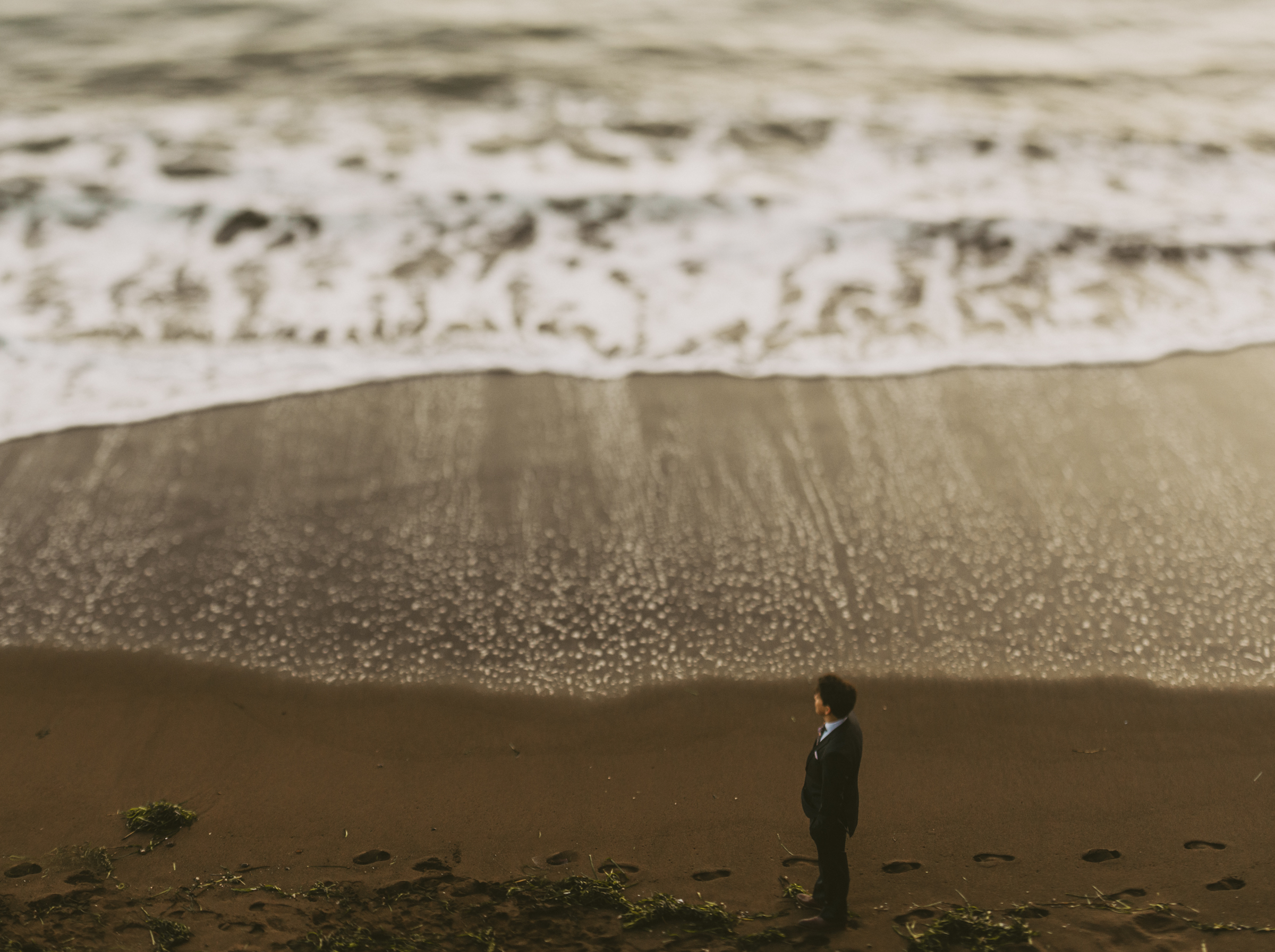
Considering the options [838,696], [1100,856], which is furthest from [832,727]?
[1100,856]

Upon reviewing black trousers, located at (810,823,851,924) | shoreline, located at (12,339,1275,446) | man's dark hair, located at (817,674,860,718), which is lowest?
black trousers, located at (810,823,851,924)

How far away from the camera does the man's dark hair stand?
9.77 feet

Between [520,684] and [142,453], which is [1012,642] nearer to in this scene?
[520,684]

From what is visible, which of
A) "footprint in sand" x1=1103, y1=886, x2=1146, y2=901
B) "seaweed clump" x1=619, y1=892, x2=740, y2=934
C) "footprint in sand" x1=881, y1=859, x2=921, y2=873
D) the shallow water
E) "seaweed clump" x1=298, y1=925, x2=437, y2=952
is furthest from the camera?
→ the shallow water

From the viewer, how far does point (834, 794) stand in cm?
298

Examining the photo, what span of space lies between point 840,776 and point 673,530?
2.06m

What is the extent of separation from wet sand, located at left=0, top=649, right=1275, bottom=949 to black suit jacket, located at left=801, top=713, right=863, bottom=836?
0.40 m

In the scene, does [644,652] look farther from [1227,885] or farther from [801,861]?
[1227,885]

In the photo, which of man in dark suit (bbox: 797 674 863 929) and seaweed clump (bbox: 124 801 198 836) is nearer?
man in dark suit (bbox: 797 674 863 929)

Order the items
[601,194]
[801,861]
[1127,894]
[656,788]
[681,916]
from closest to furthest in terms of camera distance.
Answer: [681,916]
[1127,894]
[801,861]
[656,788]
[601,194]

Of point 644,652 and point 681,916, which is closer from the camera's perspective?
point 681,916

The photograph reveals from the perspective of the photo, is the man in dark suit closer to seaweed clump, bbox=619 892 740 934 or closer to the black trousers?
the black trousers

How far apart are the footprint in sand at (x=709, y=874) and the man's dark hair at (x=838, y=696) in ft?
2.50

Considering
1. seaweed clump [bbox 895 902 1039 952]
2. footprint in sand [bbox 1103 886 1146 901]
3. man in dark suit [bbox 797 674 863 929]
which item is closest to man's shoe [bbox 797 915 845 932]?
man in dark suit [bbox 797 674 863 929]
